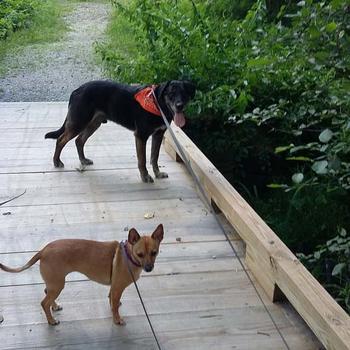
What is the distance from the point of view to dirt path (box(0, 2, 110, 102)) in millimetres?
9438

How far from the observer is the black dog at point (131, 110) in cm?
454

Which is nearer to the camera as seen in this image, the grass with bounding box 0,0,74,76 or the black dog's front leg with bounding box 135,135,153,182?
the black dog's front leg with bounding box 135,135,153,182

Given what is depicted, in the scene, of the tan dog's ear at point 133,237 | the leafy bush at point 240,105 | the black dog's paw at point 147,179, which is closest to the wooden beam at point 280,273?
the black dog's paw at point 147,179

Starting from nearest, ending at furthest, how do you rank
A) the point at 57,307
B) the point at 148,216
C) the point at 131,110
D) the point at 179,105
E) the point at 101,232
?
1. the point at 57,307
2. the point at 101,232
3. the point at 148,216
4. the point at 179,105
5. the point at 131,110

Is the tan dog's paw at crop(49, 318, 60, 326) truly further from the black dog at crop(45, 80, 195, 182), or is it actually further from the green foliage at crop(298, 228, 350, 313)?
the black dog at crop(45, 80, 195, 182)

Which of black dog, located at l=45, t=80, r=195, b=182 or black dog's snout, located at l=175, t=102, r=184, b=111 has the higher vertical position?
black dog's snout, located at l=175, t=102, r=184, b=111

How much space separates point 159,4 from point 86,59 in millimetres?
5605

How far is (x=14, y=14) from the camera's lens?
14336mm

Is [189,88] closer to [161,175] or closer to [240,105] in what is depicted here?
[240,105]

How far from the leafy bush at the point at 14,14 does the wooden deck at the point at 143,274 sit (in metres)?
9.07

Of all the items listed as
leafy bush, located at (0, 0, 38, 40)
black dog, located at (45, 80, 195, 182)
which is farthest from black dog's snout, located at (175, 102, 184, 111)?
leafy bush, located at (0, 0, 38, 40)

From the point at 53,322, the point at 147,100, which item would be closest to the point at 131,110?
the point at 147,100

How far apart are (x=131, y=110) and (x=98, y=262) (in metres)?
2.22

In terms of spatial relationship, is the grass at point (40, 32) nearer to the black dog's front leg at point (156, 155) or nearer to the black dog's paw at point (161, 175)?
the black dog's front leg at point (156, 155)
